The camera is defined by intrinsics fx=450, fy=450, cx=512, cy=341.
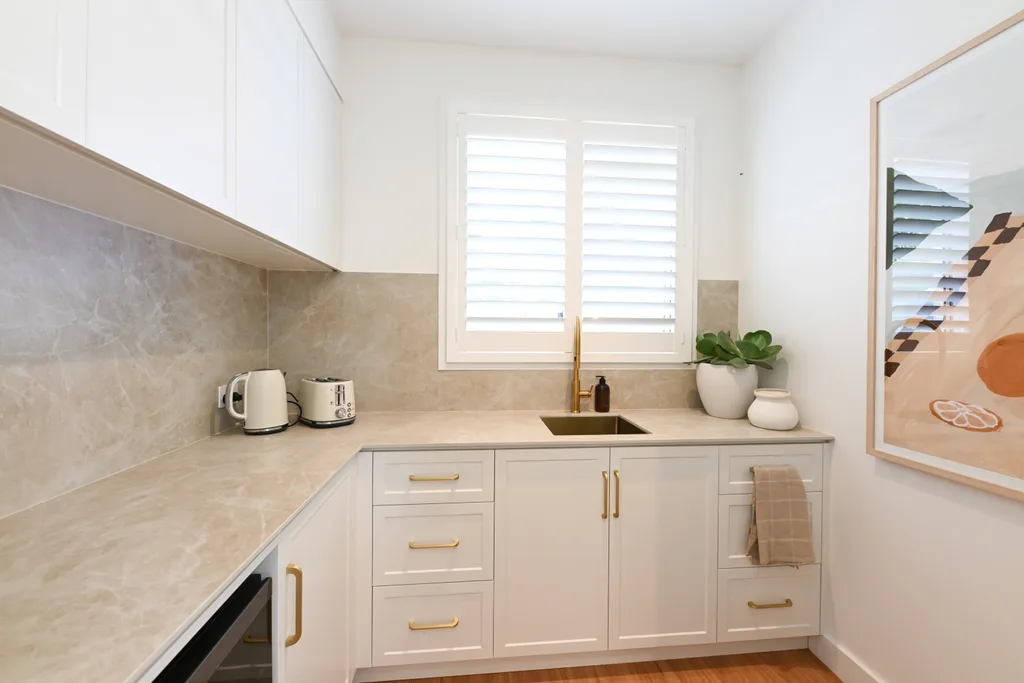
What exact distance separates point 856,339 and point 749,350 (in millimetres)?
435

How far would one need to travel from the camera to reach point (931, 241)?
4.42ft

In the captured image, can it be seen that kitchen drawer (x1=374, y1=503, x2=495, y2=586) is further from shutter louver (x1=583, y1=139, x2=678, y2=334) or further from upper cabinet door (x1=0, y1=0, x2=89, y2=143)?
upper cabinet door (x1=0, y1=0, x2=89, y2=143)

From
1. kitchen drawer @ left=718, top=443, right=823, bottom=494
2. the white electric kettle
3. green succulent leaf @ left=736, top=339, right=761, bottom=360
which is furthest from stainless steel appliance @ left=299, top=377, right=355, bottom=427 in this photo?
green succulent leaf @ left=736, top=339, right=761, bottom=360

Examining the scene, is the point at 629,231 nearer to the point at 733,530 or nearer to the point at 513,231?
the point at 513,231

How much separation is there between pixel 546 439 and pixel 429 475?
1.47 ft

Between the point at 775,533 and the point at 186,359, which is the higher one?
the point at 186,359

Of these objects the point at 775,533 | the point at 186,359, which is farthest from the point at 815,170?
the point at 186,359

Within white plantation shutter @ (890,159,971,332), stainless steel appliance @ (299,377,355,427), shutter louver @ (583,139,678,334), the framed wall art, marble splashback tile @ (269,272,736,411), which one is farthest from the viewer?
shutter louver @ (583,139,678,334)

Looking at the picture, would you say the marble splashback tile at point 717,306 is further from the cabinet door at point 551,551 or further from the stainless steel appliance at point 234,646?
the stainless steel appliance at point 234,646

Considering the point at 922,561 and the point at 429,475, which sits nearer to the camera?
the point at 922,561

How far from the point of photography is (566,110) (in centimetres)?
225

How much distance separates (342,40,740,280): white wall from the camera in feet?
7.11

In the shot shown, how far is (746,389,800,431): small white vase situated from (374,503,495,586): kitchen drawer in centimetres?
118

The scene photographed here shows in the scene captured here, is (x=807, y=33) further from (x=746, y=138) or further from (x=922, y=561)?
(x=922, y=561)
